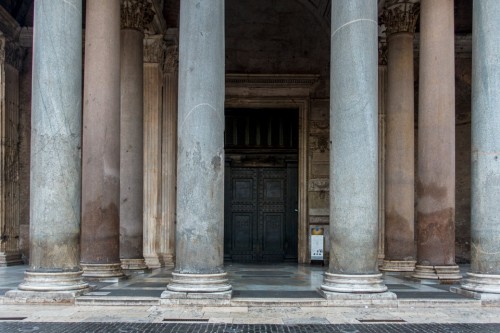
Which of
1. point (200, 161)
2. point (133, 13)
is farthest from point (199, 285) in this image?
point (133, 13)

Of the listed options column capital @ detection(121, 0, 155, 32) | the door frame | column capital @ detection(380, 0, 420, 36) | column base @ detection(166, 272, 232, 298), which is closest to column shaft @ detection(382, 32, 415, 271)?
column capital @ detection(380, 0, 420, 36)

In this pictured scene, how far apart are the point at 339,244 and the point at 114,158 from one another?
633 cm

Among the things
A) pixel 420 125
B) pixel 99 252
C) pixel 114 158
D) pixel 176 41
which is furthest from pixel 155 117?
pixel 420 125

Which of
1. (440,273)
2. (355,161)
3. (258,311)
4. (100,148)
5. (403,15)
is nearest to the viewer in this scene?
(258,311)

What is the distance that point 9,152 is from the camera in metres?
22.4

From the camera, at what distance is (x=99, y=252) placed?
14.9 m

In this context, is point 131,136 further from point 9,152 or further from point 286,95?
point 286,95

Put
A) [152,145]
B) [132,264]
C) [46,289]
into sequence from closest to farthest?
1. [46,289]
2. [132,264]
3. [152,145]

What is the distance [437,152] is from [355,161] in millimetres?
4004

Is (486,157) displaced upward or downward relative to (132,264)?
upward

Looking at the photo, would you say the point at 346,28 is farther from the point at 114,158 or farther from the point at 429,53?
the point at 114,158

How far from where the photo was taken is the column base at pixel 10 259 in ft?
70.2

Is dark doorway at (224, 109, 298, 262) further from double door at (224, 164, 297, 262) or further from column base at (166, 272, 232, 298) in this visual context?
column base at (166, 272, 232, 298)

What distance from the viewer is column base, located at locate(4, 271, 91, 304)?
40.1ft
